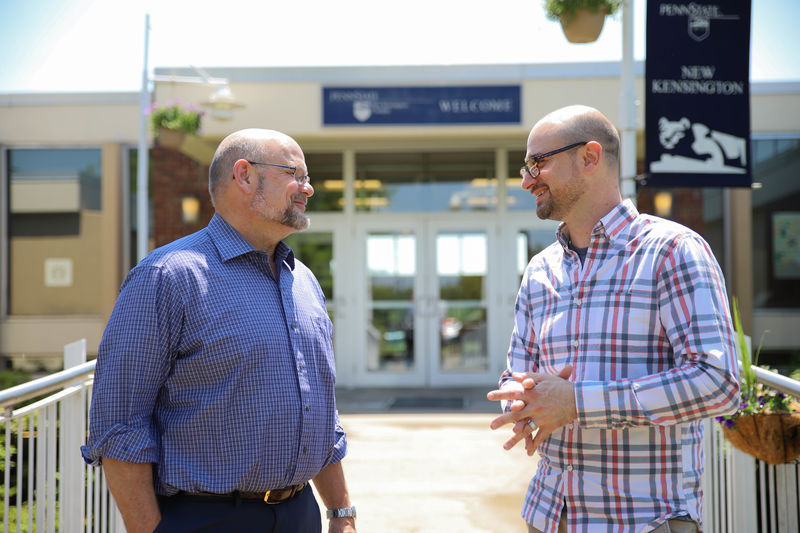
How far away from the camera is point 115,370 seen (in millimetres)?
1785

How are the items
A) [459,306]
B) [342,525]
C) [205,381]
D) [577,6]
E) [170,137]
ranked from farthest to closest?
[459,306] < [170,137] < [577,6] < [342,525] < [205,381]

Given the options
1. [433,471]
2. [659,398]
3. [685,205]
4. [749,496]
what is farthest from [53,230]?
[659,398]

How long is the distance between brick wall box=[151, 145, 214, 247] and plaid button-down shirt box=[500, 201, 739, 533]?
838cm

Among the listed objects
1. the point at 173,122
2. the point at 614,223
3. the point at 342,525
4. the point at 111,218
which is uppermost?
the point at 173,122

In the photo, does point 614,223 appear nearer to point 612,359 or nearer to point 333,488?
point 612,359

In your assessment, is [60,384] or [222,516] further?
[60,384]

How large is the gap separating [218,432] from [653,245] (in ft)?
4.03

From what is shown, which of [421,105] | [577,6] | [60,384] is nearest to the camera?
[60,384]

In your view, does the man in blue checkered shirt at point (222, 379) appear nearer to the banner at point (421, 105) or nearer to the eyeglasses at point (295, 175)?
the eyeglasses at point (295, 175)

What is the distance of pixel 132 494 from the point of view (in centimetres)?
179

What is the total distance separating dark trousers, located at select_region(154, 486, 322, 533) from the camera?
6.05ft

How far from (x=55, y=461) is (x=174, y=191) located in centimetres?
718

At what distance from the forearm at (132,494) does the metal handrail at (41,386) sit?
709 mm

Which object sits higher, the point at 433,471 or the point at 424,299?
the point at 424,299
